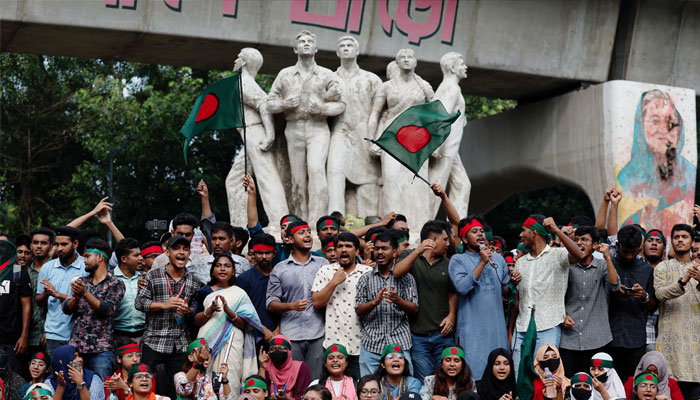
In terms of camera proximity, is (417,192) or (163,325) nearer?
(163,325)

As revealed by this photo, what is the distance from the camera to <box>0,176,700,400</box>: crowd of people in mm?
9219

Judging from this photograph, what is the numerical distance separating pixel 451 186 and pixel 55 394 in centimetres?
727

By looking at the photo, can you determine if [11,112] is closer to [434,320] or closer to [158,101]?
[158,101]

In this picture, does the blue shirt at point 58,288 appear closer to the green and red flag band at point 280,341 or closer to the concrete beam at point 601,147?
the green and red flag band at point 280,341

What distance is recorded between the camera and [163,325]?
9.41 m

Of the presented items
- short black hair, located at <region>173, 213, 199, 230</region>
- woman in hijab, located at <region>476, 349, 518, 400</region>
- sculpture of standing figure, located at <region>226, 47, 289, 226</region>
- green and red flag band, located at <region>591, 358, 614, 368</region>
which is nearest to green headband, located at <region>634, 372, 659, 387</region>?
green and red flag band, located at <region>591, 358, 614, 368</region>

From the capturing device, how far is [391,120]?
1434 centimetres

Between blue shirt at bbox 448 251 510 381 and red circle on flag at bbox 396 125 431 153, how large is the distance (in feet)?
7.20

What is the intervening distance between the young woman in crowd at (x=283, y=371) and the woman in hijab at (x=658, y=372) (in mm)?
2684

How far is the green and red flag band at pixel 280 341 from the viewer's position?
9.29 metres

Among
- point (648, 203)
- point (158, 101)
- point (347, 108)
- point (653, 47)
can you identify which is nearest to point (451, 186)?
point (347, 108)

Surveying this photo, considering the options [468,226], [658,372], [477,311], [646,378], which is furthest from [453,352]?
[658,372]

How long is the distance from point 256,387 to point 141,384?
0.90 meters

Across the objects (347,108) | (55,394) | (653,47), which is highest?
(653,47)
